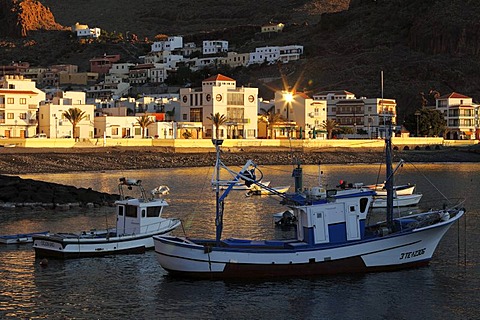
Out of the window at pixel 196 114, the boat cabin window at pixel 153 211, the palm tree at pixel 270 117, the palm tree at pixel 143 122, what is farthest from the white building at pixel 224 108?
the boat cabin window at pixel 153 211

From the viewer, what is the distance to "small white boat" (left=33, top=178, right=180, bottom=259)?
1396 inches

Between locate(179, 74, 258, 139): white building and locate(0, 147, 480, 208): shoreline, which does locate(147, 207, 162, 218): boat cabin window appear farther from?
locate(179, 74, 258, 139): white building

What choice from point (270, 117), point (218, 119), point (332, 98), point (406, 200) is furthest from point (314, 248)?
point (332, 98)

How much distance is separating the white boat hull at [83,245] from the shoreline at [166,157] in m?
47.4

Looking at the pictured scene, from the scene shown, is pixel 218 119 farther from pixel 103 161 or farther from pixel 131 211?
pixel 131 211

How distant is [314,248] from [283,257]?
1.26 meters

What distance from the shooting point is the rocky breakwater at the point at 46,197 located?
54.2 m

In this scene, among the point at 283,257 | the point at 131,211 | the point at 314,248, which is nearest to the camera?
the point at 283,257

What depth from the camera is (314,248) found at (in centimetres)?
3169

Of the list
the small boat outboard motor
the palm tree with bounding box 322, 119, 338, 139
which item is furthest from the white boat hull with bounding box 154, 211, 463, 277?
the palm tree with bounding box 322, 119, 338, 139

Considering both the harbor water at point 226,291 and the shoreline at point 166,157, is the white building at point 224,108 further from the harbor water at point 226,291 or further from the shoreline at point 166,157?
the harbor water at point 226,291

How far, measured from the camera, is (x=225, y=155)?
107 metres

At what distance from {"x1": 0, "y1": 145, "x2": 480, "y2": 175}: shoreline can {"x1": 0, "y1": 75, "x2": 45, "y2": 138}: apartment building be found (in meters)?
12.2

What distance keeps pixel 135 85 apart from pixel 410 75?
60990mm
